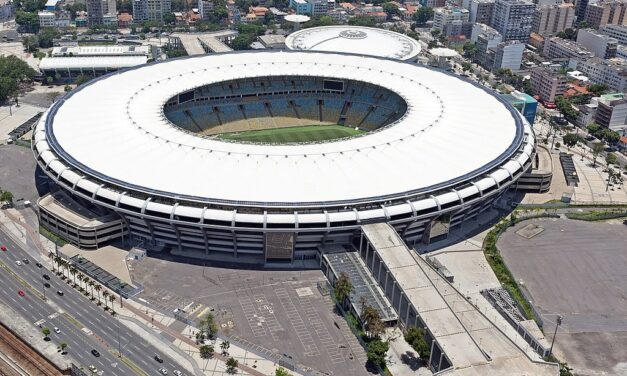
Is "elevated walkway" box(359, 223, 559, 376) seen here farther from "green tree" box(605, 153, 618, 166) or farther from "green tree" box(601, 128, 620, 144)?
"green tree" box(601, 128, 620, 144)

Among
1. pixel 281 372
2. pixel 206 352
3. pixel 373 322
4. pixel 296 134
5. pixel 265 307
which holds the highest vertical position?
pixel 296 134

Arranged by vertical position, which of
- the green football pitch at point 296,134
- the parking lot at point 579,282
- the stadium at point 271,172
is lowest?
the parking lot at point 579,282

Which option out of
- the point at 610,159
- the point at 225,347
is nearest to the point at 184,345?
the point at 225,347

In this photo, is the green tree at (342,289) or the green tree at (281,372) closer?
the green tree at (281,372)

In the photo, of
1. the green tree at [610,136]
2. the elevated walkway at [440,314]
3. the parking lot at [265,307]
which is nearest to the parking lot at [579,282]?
the elevated walkway at [440,314]

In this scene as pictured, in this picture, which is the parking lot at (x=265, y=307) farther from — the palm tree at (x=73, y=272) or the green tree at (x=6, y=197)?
the green tree at (x=6, y=197)

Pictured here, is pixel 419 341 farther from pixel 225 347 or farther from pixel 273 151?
pixel 273 151

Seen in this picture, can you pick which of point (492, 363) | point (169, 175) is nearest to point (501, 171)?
Result: point (492, 363)

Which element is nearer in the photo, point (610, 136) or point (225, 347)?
point (225, 347)
